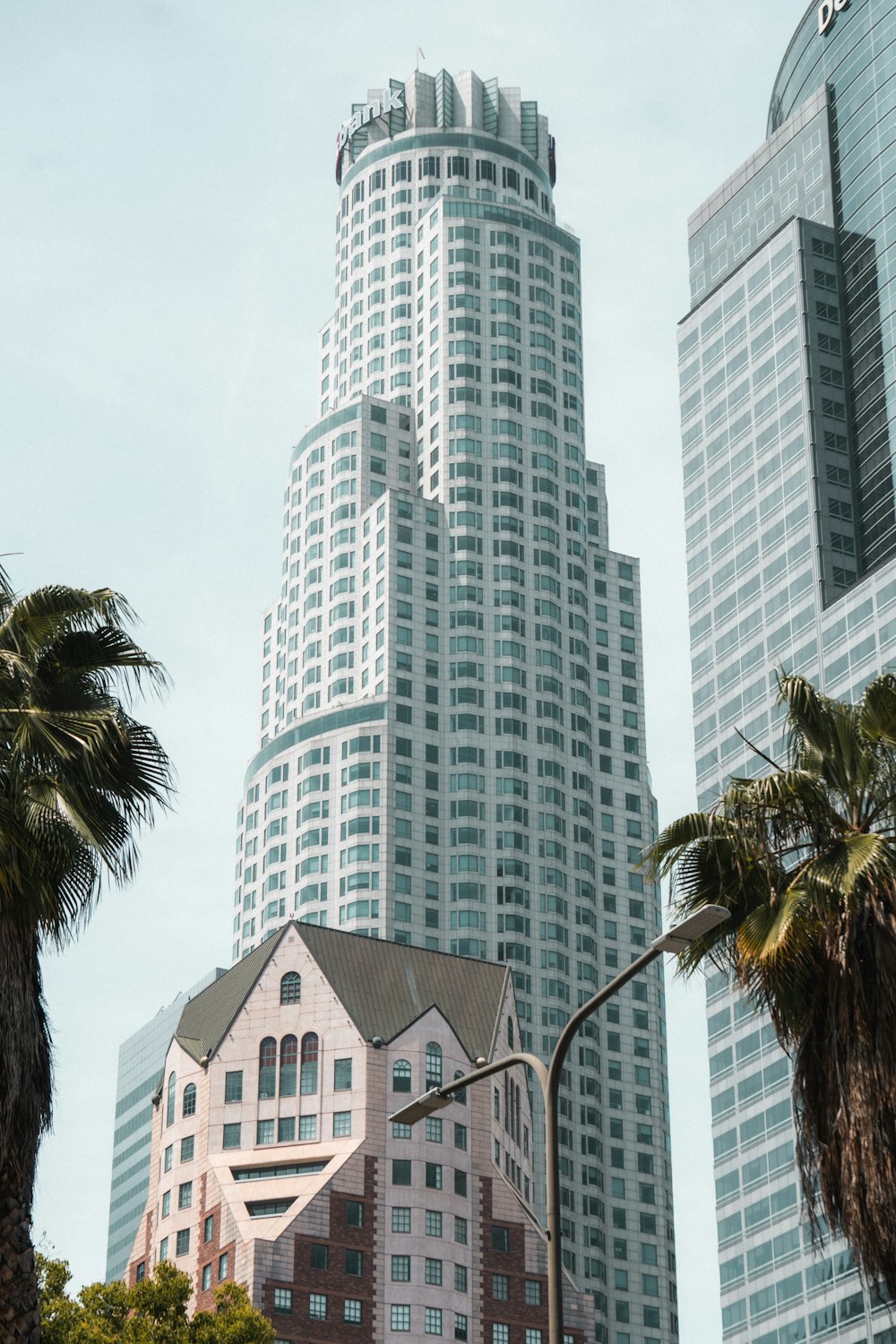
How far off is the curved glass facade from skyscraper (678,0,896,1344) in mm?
164

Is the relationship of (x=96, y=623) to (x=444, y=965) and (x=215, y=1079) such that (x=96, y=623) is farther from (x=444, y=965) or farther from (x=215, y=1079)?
(x=444, y=965)

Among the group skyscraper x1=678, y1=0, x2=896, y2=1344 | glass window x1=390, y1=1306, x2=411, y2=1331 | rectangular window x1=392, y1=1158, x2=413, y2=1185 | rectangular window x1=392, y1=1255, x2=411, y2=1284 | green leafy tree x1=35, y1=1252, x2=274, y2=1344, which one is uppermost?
skyscraper x1=678, y1=0, x2=896, y2=1344

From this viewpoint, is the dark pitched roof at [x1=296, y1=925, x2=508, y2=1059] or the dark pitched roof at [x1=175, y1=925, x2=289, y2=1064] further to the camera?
the dark pitched roof at [x1=175, y1=925, x2=289, y2=1064]

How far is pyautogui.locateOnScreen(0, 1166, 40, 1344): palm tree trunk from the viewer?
27953 millimetres

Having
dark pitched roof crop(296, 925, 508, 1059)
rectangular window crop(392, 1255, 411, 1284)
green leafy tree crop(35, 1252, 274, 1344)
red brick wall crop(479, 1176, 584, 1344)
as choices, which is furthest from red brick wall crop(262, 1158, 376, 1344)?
green leafy tree crop(35, 1252, 274, 1344)

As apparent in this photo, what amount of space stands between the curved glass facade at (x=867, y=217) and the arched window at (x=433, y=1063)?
5484 cm

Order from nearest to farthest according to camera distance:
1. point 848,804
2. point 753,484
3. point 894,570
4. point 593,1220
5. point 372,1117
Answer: point 848,804
point 372,1117
point 894,570
point 753,484
point 593,1220

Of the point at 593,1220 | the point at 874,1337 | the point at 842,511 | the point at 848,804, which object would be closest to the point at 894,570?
the point at 842,511

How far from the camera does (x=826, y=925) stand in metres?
27.5

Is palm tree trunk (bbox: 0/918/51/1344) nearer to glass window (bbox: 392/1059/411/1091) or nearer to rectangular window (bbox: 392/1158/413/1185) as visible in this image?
rectangular window (bbox: 392/1158/413/1185)

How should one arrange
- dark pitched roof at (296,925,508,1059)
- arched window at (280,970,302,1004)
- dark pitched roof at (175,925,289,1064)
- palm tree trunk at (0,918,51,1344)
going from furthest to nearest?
Answer: dark pitched roof at (175,925,289,1064) → dark pitched roof at (296,925,508,1059) → arched window at (280,970,302,1004) → palm tree trunk at (0,918,51,1344)

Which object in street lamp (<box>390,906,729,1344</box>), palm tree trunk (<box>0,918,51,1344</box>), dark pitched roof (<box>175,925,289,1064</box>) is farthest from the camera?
dark pitched roof (<box>175,925,289,1064</box>)

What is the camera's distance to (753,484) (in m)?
171

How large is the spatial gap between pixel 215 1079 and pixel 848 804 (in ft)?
331
